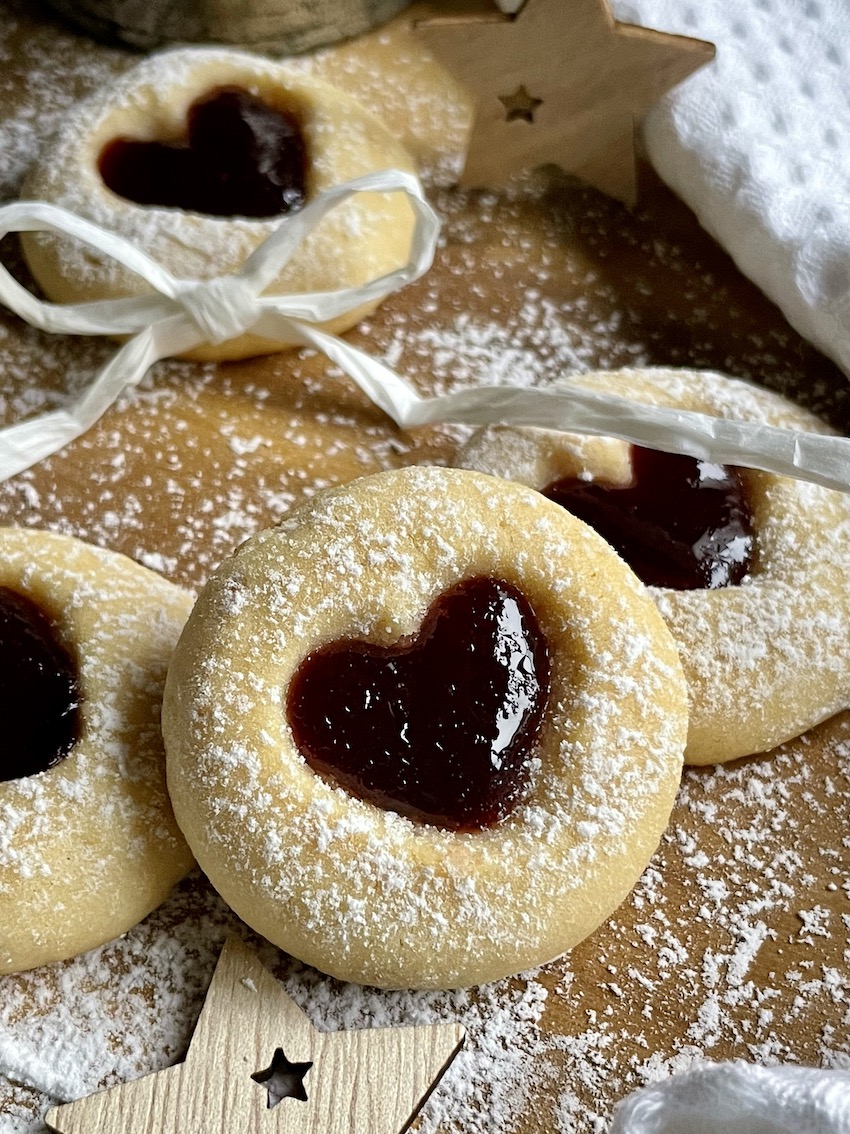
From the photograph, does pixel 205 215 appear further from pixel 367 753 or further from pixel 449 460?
pixel 367 753

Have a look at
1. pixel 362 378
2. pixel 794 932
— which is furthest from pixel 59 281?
pixel 794 932

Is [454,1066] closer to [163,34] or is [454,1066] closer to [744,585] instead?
[744,585]

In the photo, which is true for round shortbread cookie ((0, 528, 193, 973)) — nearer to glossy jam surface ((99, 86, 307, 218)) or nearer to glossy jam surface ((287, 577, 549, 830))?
glossy jam surface ((287, 577, 549, 830))

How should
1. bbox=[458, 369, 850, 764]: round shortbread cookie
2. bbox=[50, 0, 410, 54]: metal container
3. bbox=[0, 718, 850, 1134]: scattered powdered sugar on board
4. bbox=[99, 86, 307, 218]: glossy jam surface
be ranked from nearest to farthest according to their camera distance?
bbox=[0, 718, 850, 1134]: scattered powdered sugar on board, bbox=[458, 369, 850, 764]: round shortbread cookie, bbox=[99, 86, 307, 218]: glossy jam surface, bbox=[50, 0, 410, 54]: metal container

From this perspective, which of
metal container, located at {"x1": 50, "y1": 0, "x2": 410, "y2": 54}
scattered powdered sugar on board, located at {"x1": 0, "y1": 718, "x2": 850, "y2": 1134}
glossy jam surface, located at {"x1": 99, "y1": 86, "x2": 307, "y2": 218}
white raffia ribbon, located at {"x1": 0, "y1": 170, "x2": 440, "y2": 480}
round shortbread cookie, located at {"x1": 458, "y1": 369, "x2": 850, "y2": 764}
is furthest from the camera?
metal container, located at {"x1": 50, "y1": 0, "x2": 410, "y2": 54}

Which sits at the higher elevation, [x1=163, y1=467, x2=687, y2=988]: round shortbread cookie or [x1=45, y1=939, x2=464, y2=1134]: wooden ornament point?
[x1=163, y1=467, x2=687, y2=988]: round shortbread cookie

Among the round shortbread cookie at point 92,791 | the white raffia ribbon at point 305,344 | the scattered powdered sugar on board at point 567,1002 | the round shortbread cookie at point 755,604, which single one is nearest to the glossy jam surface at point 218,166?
the white raffia ribbon at point 305,344

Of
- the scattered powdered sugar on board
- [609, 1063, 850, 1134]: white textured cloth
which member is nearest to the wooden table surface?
the scattered powdered sugar on board
